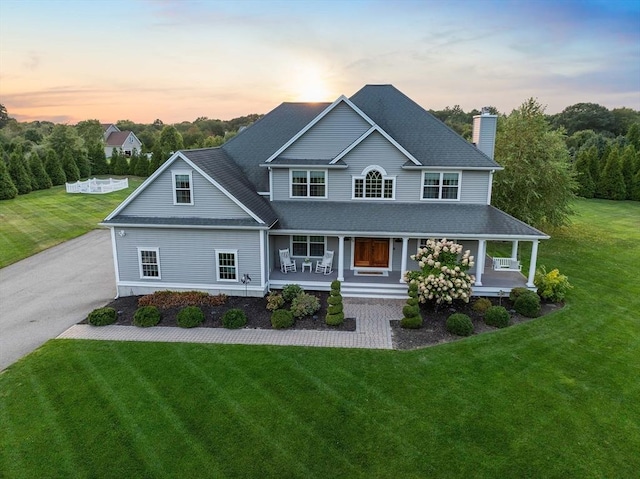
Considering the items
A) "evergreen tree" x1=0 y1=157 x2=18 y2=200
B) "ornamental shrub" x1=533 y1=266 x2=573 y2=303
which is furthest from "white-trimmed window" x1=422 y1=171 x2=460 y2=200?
"evergreen tree" x1=0 y1=157 x2=18 y2=200

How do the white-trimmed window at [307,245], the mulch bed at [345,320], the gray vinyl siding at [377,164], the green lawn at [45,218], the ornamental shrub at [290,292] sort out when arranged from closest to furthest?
the mulch bed at [345,320]
the ornamental shrub at [290,292]
the gray vinyl siding at [377,164]
the white-trimmed window at [307,245]
the green lawn at [45,218]

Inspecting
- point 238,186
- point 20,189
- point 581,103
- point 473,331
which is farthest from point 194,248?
point 581,103

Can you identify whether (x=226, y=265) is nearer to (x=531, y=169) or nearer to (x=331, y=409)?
(x=331, y=409)

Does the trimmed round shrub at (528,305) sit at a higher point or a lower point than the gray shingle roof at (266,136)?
lower

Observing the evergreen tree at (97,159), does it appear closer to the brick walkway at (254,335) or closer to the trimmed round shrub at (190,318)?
the brick walkway at (254,335)

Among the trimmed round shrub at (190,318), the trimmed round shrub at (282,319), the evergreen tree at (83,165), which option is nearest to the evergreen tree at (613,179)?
the trimmed round shrub at (282,319)

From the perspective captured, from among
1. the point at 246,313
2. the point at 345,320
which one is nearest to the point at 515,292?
the point at 345,320
